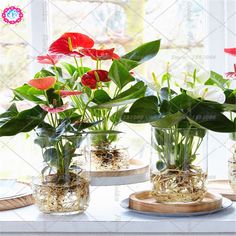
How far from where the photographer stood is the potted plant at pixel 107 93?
128 cm

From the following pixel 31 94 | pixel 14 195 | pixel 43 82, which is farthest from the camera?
pixel 14 195

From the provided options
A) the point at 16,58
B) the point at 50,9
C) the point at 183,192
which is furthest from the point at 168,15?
the point at 183,192

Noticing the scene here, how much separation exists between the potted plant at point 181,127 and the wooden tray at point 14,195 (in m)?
0.32

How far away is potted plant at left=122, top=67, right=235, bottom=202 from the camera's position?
1.27 meters

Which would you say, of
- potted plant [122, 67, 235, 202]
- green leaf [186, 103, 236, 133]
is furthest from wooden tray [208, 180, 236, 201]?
green leaf [186, 103, 236, 133]

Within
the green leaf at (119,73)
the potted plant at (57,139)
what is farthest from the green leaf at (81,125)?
the green leaf at (119,73)

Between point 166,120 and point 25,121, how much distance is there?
0.32 meters

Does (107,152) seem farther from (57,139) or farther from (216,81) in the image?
(216,81)

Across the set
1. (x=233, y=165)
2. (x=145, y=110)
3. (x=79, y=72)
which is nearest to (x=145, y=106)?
(x=145, y=110)

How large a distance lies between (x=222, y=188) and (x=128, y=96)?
1.40ft

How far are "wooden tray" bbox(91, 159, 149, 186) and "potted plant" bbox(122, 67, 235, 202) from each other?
10 cm

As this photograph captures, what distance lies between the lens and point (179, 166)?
1.34 metres

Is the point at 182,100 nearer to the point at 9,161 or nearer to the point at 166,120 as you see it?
the point at 166,120

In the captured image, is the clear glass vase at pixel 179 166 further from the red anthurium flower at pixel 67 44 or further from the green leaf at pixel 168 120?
the red anthurium flower at pixel 67 44
